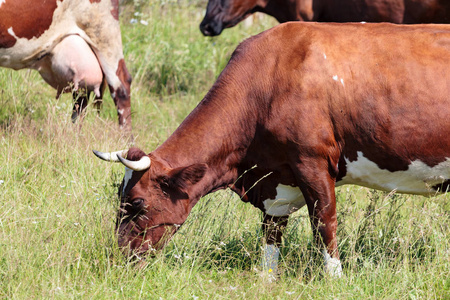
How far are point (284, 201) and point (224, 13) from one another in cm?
408

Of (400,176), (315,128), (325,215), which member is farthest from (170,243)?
(400,176)

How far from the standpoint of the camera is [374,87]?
14.4ft

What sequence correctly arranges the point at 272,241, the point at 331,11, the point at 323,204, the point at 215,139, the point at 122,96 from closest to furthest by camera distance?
the point at 323,204, the point at 215,139, the point at 272,241, the point at 122,96, the point at 331,11

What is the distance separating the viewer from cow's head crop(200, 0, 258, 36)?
8297 millimetres

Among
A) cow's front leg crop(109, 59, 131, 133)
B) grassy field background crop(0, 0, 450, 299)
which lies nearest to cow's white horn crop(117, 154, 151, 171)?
grassy field background crop(0, 0, 450, 299)

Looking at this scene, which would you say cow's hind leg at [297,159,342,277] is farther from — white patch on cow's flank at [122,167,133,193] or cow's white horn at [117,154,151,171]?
white patch on cow's flank at [122,167,133,193]

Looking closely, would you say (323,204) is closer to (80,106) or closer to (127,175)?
(127,175)

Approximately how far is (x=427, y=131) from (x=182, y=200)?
5.02 ft

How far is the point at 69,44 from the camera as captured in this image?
679cm

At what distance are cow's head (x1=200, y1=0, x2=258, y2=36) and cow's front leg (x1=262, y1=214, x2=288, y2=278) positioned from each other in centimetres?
387

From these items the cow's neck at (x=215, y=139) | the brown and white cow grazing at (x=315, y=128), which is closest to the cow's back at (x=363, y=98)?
the brown and white cow grazing at (x=315, y=128)

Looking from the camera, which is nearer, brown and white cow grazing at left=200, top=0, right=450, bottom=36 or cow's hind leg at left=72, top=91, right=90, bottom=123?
cow's hind leg at left=72, top=91, right=90, bottom=123

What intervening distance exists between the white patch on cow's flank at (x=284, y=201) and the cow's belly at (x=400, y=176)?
0.32 meters

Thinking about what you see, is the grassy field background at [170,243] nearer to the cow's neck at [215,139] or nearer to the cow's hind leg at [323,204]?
the cow's hind leg at [323,204]
